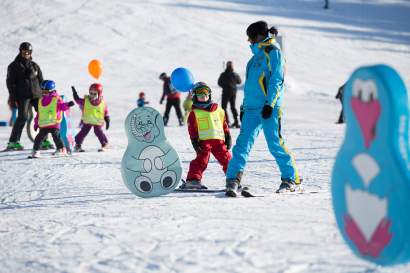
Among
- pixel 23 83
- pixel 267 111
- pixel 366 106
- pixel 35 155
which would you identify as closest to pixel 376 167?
pixel 366 106

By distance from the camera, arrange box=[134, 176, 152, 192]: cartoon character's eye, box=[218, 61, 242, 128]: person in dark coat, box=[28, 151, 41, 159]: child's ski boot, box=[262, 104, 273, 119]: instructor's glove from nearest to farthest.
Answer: box=[262, 104, 273, 119]: instructor's glove, box=[134, 176, 152, 192]: cartoon character's eye, box=[28, 151, 41, 159]: child's ski boot, box=[218, 61, 242, 128]: person in dark coat

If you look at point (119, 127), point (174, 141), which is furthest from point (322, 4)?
point (174, 141)

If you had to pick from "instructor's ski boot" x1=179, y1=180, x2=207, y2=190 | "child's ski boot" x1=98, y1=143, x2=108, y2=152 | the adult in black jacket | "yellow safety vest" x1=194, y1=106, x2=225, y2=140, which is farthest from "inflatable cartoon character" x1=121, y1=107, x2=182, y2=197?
the adult in black jacket

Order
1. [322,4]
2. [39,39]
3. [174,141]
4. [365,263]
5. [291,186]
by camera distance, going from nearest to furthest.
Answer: [365,263] < [291,186] < [174,141] < [39,39] < [322,4]

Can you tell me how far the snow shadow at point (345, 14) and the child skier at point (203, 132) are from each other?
32.3 m

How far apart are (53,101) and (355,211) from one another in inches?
291

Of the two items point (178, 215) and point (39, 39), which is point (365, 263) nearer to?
point (178, 215)

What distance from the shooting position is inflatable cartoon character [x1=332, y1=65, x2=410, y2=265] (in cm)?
291

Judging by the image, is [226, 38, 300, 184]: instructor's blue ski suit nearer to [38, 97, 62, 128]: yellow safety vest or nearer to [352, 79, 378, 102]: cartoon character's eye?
[352, 79, 378, 102]: cartoon character's eye

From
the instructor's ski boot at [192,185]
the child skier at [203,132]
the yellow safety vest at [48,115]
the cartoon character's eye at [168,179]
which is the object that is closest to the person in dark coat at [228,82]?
the yellow safety vest at [48,115]

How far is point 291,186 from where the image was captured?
6.16m

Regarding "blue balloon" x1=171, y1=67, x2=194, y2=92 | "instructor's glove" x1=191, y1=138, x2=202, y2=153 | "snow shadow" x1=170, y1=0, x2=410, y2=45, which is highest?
Result: "snow shadow" x1=170, y1=0, x2=410, y2=45

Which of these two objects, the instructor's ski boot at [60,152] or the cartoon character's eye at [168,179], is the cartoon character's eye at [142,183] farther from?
the instructor's ski boot at [60,152]

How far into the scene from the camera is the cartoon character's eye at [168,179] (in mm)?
6258
